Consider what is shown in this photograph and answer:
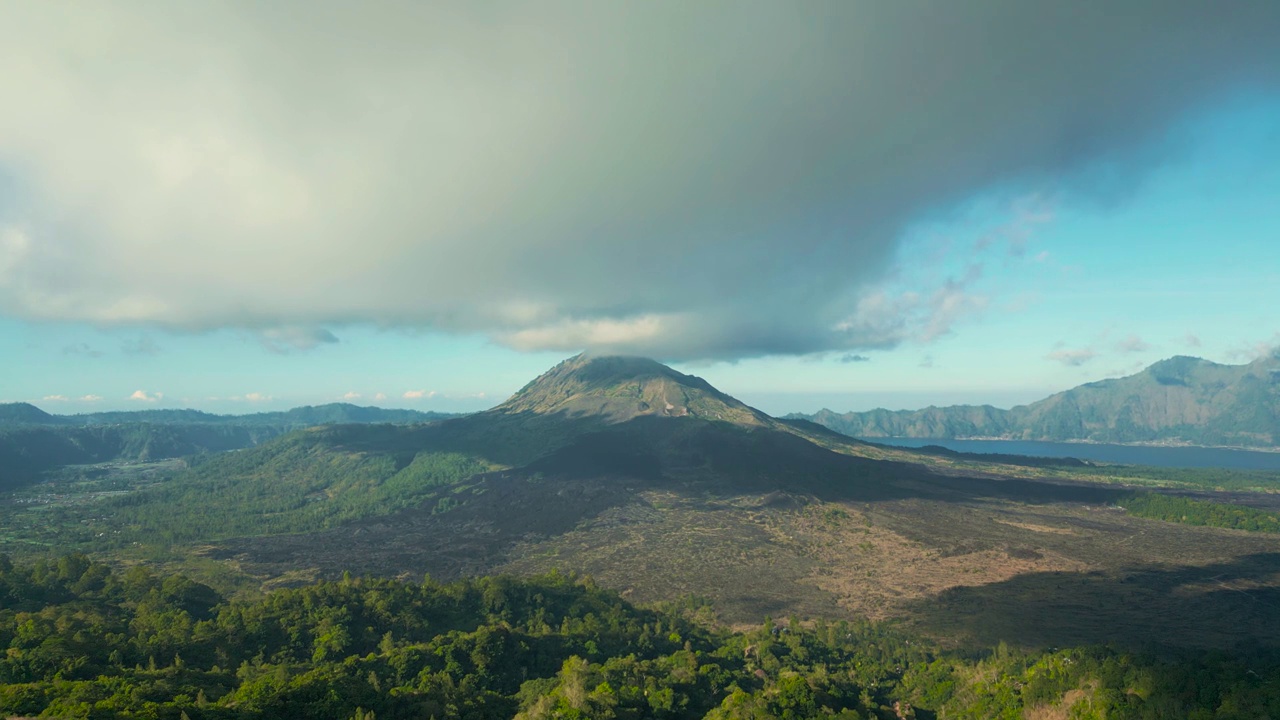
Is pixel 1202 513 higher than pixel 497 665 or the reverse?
the reverse

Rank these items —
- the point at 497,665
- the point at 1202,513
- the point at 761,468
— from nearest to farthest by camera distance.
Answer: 1. the point at 497,665
2. the point at 1202,513
3. the point at 761,468

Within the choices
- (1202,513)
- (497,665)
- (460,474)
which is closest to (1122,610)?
(497,665)

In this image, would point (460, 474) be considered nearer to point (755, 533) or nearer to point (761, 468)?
point (761, 468)

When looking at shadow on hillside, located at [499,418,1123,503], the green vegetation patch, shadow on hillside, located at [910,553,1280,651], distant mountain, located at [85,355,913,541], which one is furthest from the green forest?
the green vegetation patch

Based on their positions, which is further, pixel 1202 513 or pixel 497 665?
pixel 1202 513

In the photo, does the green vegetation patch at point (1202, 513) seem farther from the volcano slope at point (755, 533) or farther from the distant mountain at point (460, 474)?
the distant mountain at point (460, 474)

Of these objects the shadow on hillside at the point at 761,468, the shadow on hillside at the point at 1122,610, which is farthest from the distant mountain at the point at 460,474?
the shadow on hillside at the point at 1122,610

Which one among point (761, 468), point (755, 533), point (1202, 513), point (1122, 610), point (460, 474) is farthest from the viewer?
point (460, 474)
